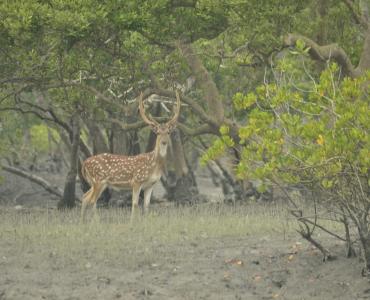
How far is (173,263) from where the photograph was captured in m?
12.4

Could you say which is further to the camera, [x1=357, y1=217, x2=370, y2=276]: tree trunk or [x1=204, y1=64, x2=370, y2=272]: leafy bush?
[x1=357, y1=217, x2=370, y2=276]: tree trunk

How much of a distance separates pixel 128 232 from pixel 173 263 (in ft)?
9.65

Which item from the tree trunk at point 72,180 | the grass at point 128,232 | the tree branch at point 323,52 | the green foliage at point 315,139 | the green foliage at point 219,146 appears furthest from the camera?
the tree trunk at point 72,180

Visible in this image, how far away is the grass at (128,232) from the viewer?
522 inches

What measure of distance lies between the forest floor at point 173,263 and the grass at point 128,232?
17 mm

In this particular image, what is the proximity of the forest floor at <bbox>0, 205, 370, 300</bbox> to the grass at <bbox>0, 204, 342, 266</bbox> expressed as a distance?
0.7 inches

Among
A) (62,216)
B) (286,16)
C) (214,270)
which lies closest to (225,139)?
(214,270)

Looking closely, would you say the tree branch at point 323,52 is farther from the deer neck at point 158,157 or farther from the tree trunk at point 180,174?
the tree trunk at point 180,174

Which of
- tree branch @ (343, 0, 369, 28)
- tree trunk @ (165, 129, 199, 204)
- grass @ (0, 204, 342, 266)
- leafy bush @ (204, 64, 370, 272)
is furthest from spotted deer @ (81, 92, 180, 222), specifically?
leafy bush @ (204, 64, 370, 272)

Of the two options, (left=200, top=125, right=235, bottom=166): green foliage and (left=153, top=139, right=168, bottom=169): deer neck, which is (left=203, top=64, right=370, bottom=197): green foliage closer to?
(left=200, top=125, right=235, bottom=166): green foliage

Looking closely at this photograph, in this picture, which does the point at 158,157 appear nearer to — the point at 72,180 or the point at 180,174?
the point at 72,180

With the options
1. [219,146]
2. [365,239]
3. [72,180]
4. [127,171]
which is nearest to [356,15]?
[127,171]

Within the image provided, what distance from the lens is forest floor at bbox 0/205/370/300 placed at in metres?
11.1

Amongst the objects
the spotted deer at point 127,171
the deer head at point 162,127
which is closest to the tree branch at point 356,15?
the deer head at point 162,127
